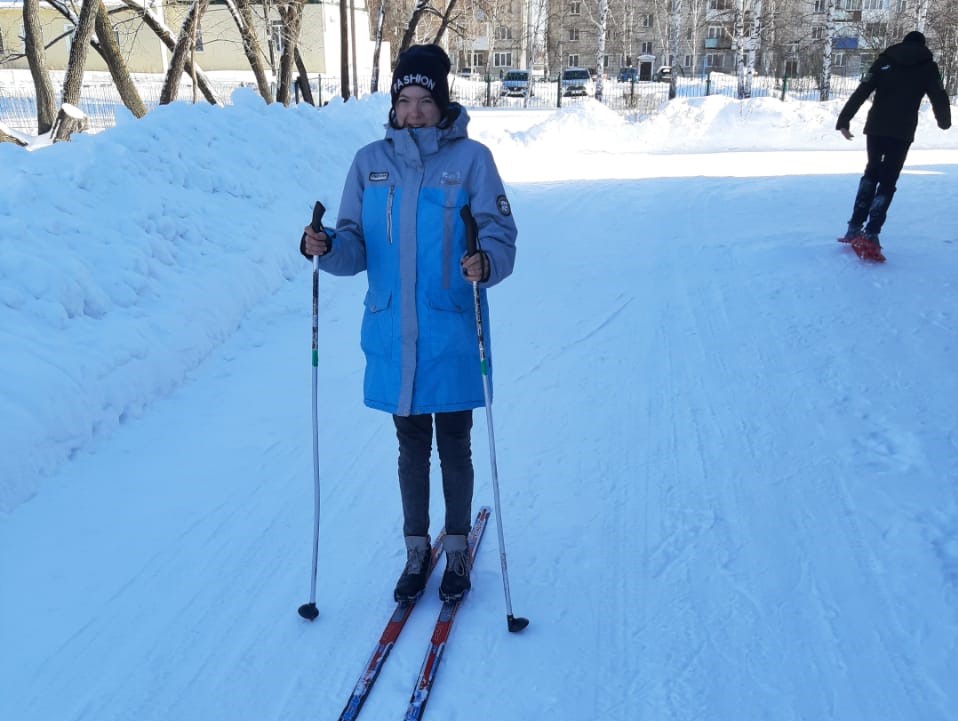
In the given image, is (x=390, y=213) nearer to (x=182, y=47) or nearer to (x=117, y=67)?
(x=182, y=47)

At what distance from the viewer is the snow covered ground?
2885mm

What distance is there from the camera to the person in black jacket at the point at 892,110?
24.6ft

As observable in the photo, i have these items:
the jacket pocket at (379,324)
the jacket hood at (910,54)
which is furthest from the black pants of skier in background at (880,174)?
the jacket pocket at (379,324)

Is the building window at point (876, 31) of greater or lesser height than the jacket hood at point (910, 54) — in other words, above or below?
above

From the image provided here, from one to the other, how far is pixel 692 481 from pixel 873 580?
108cm

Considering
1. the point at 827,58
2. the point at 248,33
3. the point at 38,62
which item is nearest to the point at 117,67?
the point at 38,62

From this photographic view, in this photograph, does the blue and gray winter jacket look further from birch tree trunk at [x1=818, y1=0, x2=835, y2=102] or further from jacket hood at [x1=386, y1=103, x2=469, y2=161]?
birch tree trunk at [x1=818, y1=0, x2=835, y2=102]

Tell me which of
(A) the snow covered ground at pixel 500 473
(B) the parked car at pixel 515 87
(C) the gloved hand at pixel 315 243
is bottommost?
(A) the snow covered ground at pixel 500 473

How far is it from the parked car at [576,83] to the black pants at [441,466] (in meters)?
39.5

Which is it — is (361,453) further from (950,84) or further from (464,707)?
(950,84)

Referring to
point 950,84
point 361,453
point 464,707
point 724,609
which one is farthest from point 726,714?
point 950,84

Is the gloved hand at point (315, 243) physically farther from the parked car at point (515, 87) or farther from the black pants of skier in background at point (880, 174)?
the parked car at point (515, 87)

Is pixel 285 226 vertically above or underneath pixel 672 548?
above

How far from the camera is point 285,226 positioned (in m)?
8.18
